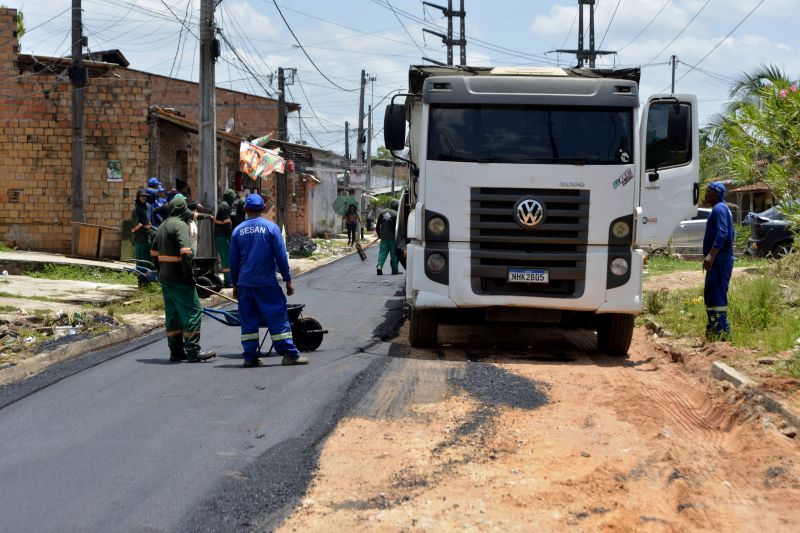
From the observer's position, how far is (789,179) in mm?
12586

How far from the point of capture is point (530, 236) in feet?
32.4

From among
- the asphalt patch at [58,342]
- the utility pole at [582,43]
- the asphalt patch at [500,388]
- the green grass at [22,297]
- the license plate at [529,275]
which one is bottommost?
the asphalt patch at [58,342]

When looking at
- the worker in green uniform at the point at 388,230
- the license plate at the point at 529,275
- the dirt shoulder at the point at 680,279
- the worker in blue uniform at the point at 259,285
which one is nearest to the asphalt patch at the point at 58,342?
the worker in blue uniform at the point at 259,285

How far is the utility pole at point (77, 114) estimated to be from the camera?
21.9 metres

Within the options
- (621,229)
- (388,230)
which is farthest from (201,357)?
(388,230)

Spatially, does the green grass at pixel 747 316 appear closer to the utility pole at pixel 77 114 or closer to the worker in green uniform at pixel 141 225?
the worker in green uniform at pixel 141 225

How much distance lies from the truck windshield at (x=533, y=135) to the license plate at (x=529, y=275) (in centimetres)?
115

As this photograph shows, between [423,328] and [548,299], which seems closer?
[548,299]

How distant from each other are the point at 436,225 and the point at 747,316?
4038 mm

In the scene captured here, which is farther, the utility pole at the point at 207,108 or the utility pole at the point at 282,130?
the utility pole at the point at 282,130

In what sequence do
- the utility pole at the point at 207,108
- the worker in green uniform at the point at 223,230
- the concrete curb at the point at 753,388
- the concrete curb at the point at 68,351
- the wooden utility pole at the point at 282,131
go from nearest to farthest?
the concrete curb at the point at 753,388
the concrete curb at the point at 68,351
the worker in green uniform at the point at 223,230
the utility pole at the point at 207,108
the wooden utility pole at the point at 282,131

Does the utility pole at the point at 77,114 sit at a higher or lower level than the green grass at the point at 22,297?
higher

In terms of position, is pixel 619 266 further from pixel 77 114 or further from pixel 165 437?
pixel 77 114

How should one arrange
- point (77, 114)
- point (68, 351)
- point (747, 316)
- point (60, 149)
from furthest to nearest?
point (60, 149) → point (77, 114) → point (747, 316) → point (68, 351)
